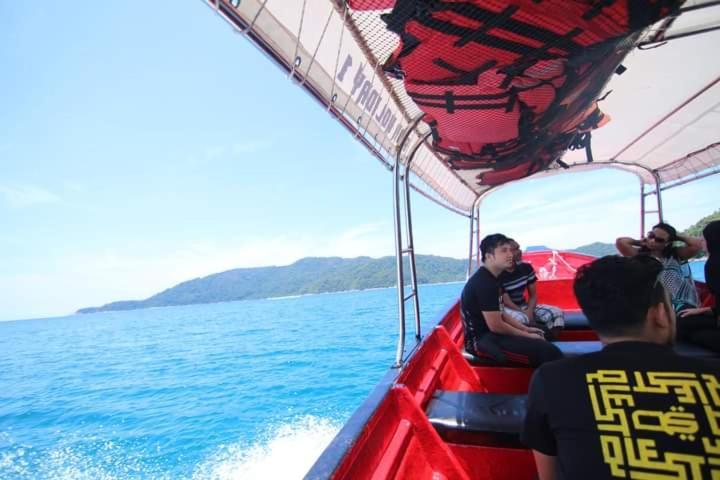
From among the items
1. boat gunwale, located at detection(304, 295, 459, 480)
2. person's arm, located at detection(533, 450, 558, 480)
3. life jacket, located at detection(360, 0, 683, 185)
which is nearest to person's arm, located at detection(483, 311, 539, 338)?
boat gunwale, located at detection(304, 295, 459, 480)

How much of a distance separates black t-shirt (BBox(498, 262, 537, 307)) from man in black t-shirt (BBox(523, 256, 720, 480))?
10.6 ft

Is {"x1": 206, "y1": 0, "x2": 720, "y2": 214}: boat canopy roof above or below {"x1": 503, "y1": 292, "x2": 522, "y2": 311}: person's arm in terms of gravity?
above

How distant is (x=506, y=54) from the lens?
55.2 inches

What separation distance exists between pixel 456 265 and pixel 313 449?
A: 361 feet

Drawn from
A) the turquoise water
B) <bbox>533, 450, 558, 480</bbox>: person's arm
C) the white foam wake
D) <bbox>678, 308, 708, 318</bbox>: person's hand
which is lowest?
the turquoise water

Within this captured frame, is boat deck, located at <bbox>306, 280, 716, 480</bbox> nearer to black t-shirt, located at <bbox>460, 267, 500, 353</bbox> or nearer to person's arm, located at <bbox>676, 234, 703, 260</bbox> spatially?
black t-shirt, located at <bbox>460, 267, 500, 353</bbox>

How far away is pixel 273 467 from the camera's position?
6.02 meters

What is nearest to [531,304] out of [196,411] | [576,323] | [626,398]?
[576,323]

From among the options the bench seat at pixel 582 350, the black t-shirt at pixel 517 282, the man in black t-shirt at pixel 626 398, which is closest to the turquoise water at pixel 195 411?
the bench seat at pixel 582 350

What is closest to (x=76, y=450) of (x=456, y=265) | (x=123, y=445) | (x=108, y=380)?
(x=123, y=445)

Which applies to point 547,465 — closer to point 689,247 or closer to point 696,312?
point 696,312

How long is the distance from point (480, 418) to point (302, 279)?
429 feet

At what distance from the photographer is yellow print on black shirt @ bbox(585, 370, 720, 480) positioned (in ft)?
2.81

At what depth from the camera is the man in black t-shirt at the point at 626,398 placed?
0.88 m
